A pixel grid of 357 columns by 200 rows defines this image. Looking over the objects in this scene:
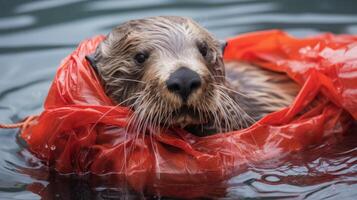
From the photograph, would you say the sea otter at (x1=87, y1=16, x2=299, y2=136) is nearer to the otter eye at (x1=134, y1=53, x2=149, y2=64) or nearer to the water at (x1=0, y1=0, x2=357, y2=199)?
the otter eye at (x1=134, y1=53, x2=149, y2=64)

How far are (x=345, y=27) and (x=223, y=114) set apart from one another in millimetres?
3860

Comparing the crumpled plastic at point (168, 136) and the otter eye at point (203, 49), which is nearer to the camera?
the crumpled plastic at point (168, 136)


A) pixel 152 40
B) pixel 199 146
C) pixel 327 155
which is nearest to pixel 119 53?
pixel 152 40

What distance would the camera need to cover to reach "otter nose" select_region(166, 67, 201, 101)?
4.55m

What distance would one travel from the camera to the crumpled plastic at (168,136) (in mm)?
5078

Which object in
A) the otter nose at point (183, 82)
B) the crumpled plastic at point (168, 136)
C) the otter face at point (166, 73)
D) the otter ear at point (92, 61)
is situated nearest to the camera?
the otter nose at point (183, 82)

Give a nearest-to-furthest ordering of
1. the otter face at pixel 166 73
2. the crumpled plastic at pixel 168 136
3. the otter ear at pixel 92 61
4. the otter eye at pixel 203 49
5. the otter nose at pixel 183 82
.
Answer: the otter nose at pixel 183 82 < the otter face at pixel 166 73 < the crumpled plastic at pixel 168 136 < the otter eye at pixel 203 49 < the otter ear at pixel 92 61

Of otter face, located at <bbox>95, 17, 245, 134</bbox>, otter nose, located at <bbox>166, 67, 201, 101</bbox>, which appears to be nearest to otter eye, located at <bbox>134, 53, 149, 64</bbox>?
otter face, located at <bbox>95, 17, 245, 134</bbox>

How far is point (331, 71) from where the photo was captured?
5.67 metres

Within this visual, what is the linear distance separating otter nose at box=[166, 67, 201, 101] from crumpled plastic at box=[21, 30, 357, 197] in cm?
53

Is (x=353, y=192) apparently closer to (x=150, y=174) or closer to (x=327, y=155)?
(x=327, y=155)

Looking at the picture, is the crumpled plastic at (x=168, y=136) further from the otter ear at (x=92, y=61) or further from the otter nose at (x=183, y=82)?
the otter nose at (x=183, y=82)

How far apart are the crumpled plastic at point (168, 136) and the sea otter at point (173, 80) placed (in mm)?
117

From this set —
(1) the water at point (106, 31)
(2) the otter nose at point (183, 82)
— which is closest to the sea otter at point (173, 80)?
(2) the otter nose at point (183, 82)
